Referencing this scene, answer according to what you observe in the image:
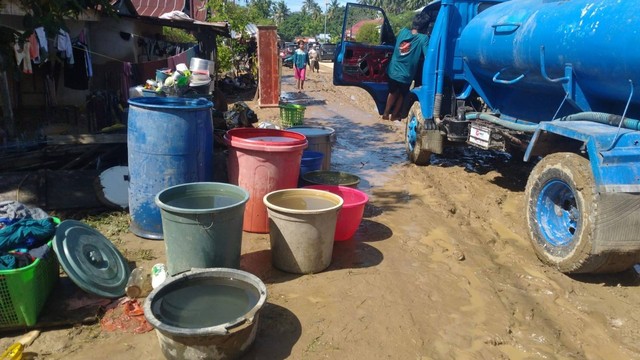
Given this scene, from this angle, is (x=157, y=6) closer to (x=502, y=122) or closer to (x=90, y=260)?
(x=502, y=122)

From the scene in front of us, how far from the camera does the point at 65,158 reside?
18.9ft

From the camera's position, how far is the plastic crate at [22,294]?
120 inches

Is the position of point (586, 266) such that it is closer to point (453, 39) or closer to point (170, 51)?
point (453, 39)

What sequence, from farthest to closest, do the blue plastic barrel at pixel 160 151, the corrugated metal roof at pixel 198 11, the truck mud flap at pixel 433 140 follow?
the corrugated metal roof at pixel 198 11, the truck mud flap at pixel 433 140, the blue plastic barrel at pixel 160 151

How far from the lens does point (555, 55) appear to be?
4.91 m

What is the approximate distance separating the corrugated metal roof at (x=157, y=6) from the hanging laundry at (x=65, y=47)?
384 inches

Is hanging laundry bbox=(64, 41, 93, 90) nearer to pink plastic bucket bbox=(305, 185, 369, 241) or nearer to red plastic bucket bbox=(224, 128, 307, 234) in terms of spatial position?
red plastic bucket bbox=(224, 128, 307, 234)

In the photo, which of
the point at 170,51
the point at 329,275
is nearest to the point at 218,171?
the point at 329,275

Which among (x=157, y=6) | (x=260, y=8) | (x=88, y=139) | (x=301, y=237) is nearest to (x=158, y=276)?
(x=301, y=237)

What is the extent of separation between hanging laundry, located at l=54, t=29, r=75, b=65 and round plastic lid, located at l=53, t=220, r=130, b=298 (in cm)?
558

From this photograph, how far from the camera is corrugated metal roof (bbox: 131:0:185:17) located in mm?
17523

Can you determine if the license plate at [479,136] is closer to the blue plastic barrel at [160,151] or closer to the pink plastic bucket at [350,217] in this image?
the pink plastic bucket at [350,217]

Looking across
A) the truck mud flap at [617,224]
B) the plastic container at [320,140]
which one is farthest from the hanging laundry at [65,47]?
the truck mud flap at [617,224]

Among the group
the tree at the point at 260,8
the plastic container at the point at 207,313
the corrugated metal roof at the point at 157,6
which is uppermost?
the tree at the point at 260,8
